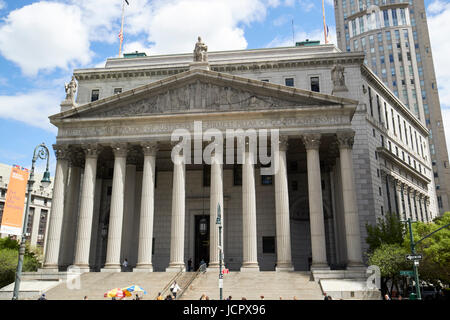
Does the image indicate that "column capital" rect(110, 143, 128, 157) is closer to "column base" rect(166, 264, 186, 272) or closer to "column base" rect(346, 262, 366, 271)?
"column base" rect(166, 264, 186, 272)

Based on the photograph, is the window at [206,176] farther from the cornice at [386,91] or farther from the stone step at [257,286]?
the cornice at [386,91]

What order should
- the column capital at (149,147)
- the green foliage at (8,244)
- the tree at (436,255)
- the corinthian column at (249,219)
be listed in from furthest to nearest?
the green foliage at (8,244) → the column capital at (149,147) → the corinthian column at (249,219) → the tree at (436,255)

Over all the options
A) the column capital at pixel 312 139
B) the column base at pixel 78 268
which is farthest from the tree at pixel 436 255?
the column base at pixel 78 268

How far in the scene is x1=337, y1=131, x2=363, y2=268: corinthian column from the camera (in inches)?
1287

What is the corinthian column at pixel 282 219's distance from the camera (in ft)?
108

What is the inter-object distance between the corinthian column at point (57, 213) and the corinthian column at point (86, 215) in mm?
1826

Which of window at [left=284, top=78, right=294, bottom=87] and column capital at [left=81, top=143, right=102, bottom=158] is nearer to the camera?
column capital at [left=81, top=143, right=102, bottom=158]

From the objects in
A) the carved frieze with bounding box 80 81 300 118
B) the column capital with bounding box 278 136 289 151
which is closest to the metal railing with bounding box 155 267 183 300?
the column capital with bounding box 278 136 289 151

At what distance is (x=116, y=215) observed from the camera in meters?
35.5

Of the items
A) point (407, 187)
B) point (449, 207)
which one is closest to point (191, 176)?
point (407, 187)

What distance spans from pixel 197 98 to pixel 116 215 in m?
12.7

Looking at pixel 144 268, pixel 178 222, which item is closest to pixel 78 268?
pixel 144 268

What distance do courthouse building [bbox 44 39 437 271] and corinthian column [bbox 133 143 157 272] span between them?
9cm

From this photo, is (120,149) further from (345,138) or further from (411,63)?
(411,63)
